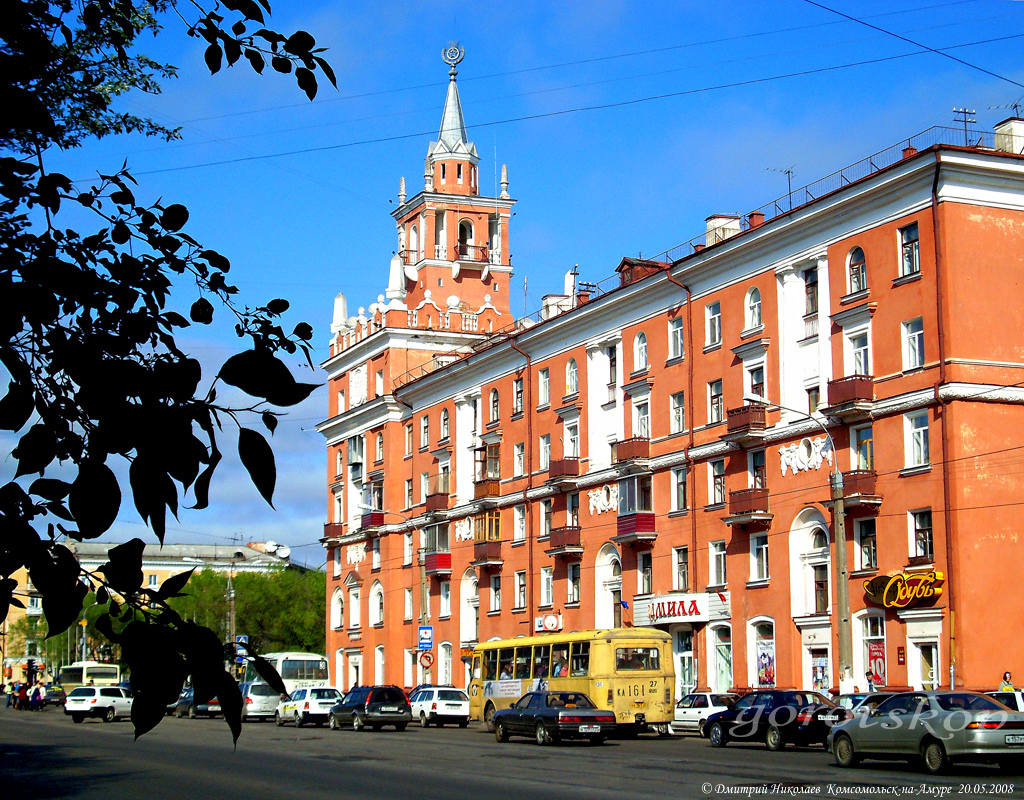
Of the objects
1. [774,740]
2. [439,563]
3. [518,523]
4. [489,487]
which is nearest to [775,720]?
[774,740]

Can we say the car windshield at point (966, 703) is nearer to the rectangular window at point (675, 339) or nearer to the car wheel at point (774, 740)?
the car wheel at point (774, 740)

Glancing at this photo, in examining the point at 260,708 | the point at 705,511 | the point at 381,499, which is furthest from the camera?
the point at 381,499

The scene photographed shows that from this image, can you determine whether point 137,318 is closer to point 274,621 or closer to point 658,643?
point 658,643

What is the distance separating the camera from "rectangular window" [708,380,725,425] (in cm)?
4522

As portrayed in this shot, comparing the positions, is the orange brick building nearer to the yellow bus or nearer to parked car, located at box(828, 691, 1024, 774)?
the yellow bus

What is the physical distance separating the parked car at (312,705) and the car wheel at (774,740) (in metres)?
21.1

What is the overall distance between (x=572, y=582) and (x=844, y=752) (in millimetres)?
30827

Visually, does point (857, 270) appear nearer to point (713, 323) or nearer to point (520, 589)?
point (713, 323)

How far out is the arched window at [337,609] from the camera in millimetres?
74750

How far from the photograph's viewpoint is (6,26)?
4.29 metres

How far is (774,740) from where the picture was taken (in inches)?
1176

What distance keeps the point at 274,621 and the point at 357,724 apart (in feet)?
200

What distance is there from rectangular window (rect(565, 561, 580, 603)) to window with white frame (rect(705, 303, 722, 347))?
12034 mm

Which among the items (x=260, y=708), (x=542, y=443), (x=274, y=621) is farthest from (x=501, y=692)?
(x=274, y=621)
